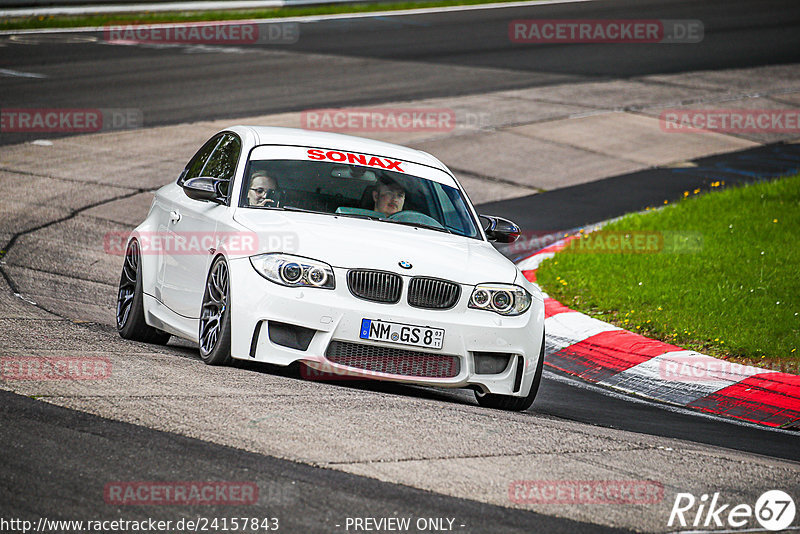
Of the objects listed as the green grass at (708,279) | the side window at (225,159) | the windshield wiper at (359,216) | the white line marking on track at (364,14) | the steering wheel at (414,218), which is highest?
the side window at (225,159)

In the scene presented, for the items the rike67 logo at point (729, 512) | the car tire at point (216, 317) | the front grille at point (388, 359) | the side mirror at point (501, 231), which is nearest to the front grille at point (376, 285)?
the front grille at point (388, 359)

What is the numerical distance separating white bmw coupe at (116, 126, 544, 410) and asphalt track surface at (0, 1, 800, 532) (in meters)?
0.68

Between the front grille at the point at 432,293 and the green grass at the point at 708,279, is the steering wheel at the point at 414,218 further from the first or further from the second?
the green grass at the point at 708,279

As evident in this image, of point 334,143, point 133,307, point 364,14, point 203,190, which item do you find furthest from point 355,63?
point 203,190

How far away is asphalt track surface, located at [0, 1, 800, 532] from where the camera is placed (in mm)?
5027

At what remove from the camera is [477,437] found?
6137 mm

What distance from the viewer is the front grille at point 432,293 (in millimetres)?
7184

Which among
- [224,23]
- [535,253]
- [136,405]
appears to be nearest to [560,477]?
[136,405]

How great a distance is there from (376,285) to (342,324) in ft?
1.17

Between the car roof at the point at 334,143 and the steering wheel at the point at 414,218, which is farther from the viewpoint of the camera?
the car roof at the point at 334,143

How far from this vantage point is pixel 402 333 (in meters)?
7.03

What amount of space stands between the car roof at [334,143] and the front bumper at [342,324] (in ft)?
4.93

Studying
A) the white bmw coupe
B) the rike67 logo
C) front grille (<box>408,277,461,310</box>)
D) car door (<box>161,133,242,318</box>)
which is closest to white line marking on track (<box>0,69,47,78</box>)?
car door (<box>161,133,242,318</box>)

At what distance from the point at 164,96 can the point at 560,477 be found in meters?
16.5
